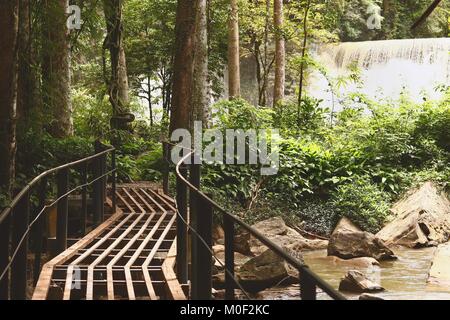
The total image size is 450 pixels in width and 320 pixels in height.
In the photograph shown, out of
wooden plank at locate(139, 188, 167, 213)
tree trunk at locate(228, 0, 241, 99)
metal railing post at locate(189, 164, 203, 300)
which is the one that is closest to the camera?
metal railing post at locate(189, 164, 203, 300)

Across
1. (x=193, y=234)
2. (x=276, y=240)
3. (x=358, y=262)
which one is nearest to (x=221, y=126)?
(x=276, y=240)

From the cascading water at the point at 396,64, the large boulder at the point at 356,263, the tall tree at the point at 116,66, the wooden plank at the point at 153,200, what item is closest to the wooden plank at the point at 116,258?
the wooden plank at the point at 153,200

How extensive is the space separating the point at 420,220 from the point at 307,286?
37.4 ft

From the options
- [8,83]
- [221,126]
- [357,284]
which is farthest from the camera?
[221,126]

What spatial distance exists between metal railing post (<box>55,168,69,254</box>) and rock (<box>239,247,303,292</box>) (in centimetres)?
284

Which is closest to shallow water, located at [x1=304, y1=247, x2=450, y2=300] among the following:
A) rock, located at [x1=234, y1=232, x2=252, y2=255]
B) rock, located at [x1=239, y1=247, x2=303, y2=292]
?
rock, located at [x1=239, y1=247, x2=303, y2=292]

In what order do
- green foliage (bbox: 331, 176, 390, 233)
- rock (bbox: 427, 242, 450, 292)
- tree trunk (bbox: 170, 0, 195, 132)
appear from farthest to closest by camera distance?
1. green foliage (bbox: 331, 176, 390, 233)
2. tree trunk (bbox: 170, 0, 195, 132)
3. rock (bbox: 427, 242, 450, 292)

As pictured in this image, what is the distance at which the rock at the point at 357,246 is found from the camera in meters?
11.2

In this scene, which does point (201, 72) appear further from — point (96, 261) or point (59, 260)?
point (59, 260)

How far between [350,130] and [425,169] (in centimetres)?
299

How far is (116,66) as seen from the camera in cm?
1716

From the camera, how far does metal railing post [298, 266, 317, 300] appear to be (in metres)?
2.19

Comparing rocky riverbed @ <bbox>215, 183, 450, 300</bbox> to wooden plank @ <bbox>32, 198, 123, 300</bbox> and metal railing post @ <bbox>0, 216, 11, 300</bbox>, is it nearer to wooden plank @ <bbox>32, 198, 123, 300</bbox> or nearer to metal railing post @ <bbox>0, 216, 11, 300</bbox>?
wooden plank @ <bbox>32, 198, 123, 300</bbox>
